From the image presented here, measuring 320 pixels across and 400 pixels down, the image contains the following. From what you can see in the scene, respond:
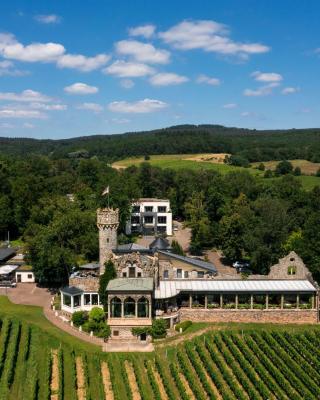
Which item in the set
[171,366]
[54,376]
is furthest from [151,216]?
[54,376]

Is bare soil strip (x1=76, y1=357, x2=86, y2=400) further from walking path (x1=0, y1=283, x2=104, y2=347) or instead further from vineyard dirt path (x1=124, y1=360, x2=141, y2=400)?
walking path (x1=0, y1=283, x2=104, y2=347)

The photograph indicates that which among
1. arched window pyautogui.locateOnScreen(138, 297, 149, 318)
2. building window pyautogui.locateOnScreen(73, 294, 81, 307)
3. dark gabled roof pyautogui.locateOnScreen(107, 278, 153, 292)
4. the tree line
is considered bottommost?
building window pyautogui.locateOnScreen(73, 294, 81, 307)

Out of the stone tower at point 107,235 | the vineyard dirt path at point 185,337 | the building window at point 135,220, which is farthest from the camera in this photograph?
the building window at point 135,220

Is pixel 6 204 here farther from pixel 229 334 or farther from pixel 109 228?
pixel 229 334

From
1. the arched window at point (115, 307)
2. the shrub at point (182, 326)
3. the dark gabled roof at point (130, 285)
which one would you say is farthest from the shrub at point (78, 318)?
the shrub at point (182, 326)

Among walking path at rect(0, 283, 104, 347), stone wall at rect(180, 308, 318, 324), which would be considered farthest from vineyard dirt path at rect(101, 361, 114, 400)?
stone wall at rect(180, 308, 318, 324)

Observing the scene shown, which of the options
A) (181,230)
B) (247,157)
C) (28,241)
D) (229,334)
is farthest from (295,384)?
(247,157)

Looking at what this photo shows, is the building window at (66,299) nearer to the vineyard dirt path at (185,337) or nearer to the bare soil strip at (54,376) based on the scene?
the bare soil strip at (54,376)
